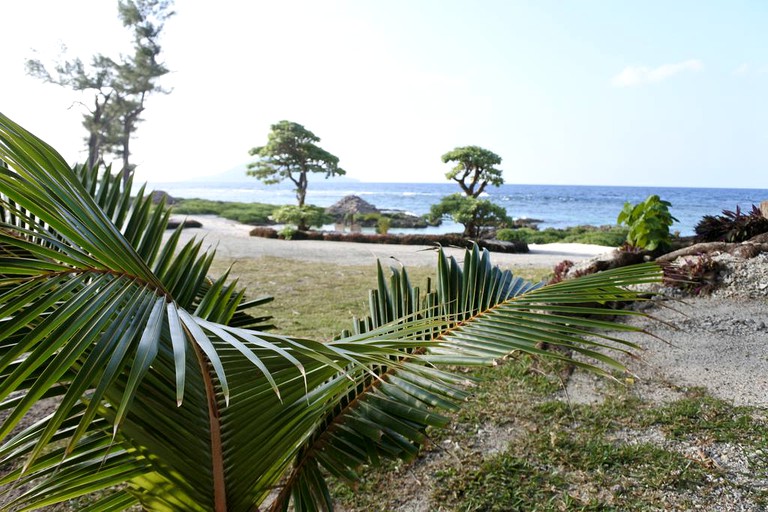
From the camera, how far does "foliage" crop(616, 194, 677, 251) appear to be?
6.00 m

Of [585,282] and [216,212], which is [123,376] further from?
[216,212]

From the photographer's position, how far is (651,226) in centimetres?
601

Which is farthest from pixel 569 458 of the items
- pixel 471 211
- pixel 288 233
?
pixel 471 211

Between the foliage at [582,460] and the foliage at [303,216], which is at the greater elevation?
the foliage at [303,216]

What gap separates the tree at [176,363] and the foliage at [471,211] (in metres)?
14.3

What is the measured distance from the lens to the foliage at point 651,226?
6000 millimetres

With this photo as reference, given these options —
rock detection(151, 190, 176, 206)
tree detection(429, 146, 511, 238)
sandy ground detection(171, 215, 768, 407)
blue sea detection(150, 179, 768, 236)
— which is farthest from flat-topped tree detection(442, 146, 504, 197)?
sandy ground detection(171, 215, 768, 407)

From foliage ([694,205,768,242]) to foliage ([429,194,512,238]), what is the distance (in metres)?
9.40

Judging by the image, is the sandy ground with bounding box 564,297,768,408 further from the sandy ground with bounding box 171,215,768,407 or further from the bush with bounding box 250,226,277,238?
the bush with bounding box 250,226,277,238

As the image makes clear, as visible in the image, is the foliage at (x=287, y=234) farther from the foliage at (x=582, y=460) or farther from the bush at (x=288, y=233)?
the foliage at (x=582, y=460)

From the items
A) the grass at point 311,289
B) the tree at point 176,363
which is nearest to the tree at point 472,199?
the grass at point 311,289

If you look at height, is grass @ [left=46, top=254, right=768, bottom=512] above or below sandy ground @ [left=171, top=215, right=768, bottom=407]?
below

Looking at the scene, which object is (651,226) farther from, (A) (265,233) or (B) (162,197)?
(A) (265,233)

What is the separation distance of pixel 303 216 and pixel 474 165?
599 cm
